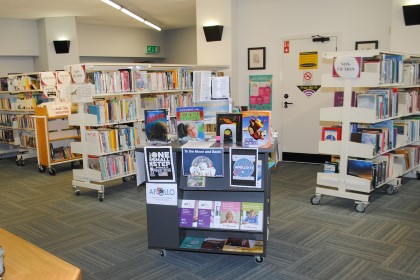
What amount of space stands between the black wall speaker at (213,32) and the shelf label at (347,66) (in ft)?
11.1

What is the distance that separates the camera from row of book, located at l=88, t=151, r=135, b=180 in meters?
5.33

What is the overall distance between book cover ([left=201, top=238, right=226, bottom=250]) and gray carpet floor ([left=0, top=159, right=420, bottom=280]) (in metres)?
0.13

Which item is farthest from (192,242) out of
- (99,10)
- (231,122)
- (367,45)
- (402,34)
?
(99,10)

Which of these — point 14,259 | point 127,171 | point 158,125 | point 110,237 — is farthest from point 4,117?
point 14,259

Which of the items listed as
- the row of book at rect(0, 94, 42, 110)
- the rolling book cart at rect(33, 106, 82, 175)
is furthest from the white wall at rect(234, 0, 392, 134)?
the row of book at rect(0, 94, 42, 110)

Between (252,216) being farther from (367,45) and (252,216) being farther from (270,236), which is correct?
(367,45)

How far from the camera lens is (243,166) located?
123 inches

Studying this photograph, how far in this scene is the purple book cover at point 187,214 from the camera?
3.39 m

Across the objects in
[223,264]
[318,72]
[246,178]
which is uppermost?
[318,72]

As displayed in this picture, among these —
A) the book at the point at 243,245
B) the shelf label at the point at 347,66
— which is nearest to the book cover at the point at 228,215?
the book at the point at 243,245

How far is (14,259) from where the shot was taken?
5.49 ft

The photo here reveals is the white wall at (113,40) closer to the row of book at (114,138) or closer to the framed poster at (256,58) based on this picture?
the framed poster at (256,58)

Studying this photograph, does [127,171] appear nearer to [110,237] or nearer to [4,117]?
[110,237]

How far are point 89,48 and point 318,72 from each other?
682 centimetres
